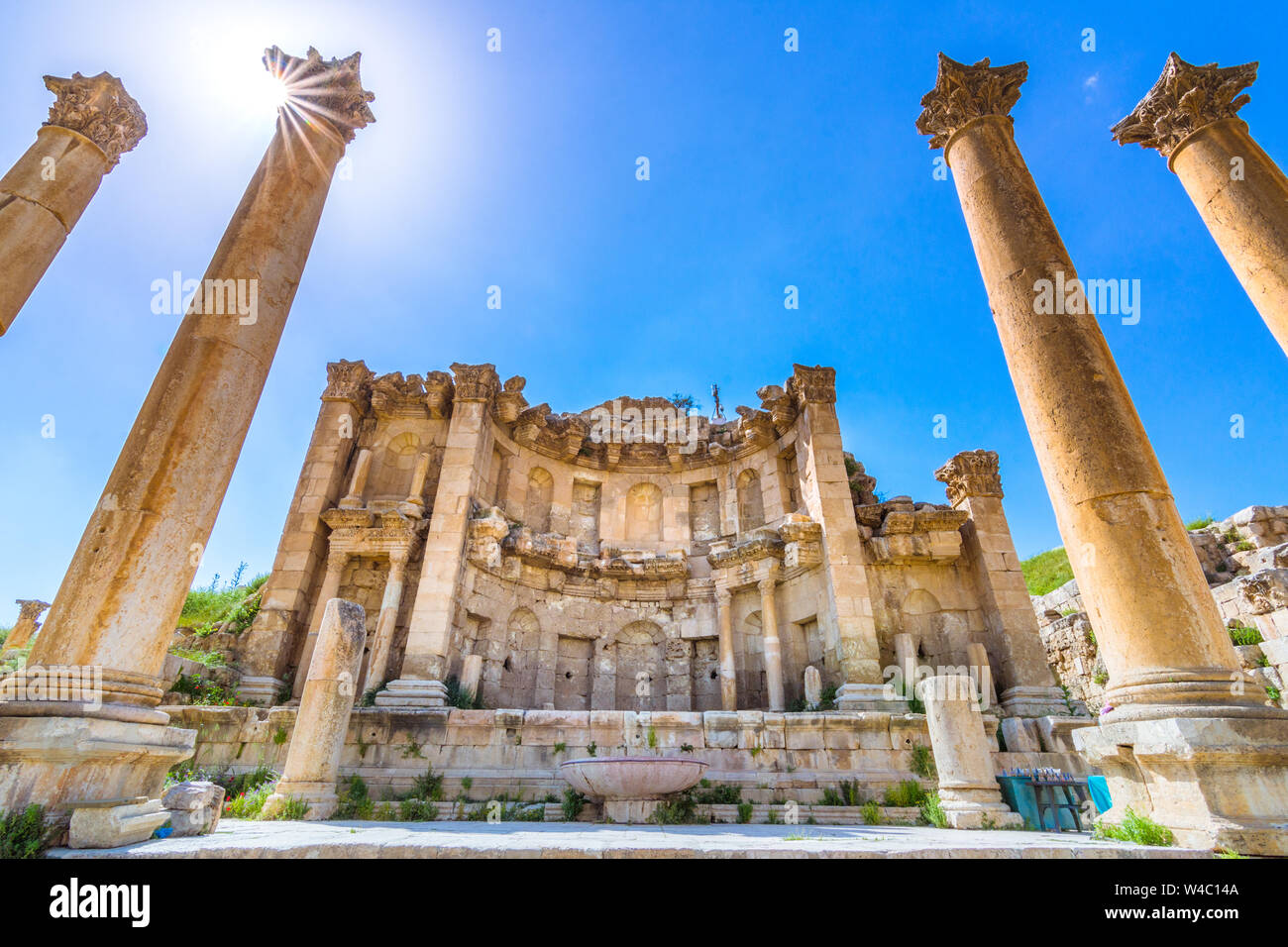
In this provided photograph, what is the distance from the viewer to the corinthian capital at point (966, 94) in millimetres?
7996

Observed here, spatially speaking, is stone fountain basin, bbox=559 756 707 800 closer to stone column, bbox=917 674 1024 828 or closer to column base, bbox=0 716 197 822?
stone column, bbox=917 674 1024 828

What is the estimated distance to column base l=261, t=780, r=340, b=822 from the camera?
8.08 metres

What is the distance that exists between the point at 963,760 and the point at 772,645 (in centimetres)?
712

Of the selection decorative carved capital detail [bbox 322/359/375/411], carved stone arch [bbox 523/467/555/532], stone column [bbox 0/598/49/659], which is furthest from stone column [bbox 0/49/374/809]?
stone column [bbox 0/598/49/659]

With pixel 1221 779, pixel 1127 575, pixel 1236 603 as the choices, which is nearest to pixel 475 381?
pixel 1127 575

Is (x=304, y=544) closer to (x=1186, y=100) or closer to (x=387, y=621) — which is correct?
(x=387, y=621)

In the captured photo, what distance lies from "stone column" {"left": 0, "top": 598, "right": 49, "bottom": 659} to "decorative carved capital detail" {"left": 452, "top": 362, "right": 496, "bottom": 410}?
17.6 m

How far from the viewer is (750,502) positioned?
18.7 metres

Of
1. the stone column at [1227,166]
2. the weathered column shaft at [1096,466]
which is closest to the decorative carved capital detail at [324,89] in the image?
the weathered column shaft at [1096,466]

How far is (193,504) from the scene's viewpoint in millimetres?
5719

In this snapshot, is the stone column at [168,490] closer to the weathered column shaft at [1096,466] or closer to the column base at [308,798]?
the column base at [308,798]

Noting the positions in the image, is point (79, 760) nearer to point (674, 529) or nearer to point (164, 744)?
point (164, 744)

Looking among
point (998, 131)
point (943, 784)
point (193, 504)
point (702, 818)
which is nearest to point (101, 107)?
point (193, 504)
